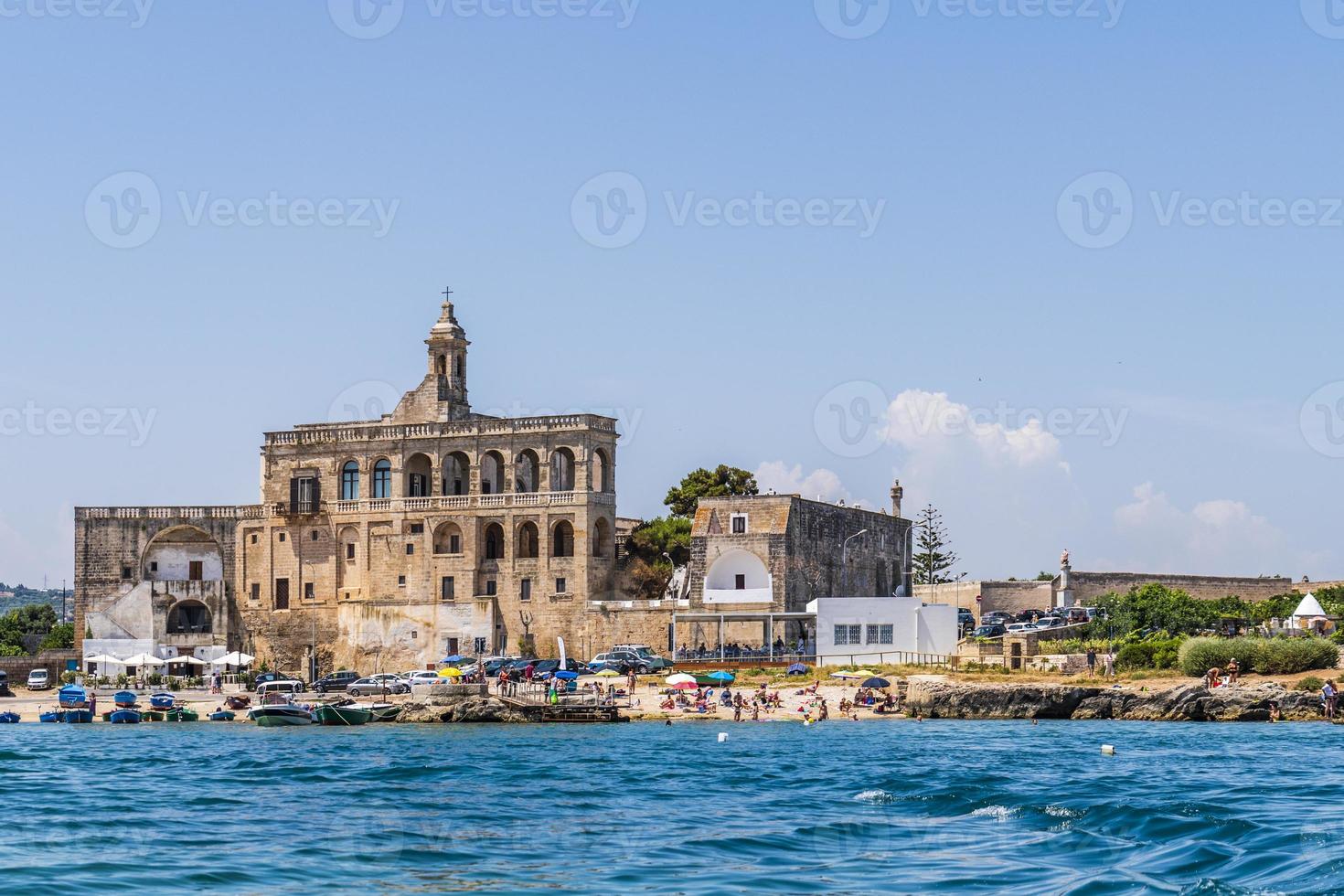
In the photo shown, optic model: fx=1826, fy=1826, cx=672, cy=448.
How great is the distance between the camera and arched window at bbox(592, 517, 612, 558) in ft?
261

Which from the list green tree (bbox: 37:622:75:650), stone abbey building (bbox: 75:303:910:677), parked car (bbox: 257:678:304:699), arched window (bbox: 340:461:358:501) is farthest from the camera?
→ green tree (bbox: 37:622:75:650)

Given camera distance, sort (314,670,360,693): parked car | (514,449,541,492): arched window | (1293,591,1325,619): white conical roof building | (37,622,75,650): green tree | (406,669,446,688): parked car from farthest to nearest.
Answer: (37,622,75,650): green tree → (514,449,541,492): arched window → (1293,591,1325,619): white conical roof building → (314,670,360,693): parked car → (406,669,446,688): parked car

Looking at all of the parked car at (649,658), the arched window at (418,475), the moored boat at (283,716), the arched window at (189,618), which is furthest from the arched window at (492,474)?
the moored boat at (283,716)

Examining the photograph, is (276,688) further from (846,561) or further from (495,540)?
(846,561)

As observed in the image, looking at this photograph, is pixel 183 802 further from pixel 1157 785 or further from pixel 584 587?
pixel 584 587

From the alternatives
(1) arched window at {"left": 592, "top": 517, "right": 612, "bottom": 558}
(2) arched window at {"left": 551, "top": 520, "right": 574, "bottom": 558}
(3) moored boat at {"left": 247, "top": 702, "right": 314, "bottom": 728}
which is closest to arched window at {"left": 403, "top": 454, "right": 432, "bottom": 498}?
(2) arched window at {"left": 551, "top": 520, "right": 574, "bottom": 558}

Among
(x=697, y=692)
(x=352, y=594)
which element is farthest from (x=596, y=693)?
(x=352, y=594)

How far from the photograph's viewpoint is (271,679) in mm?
76562

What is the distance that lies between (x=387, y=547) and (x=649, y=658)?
1446cm

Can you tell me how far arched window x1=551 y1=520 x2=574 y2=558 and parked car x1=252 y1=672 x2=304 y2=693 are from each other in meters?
12.2

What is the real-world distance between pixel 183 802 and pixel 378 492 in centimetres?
4084

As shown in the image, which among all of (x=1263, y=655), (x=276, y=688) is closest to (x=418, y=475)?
(x=276, y=688)

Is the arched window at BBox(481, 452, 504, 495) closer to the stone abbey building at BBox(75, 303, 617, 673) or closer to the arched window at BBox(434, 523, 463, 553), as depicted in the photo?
the stone abbey building at BBox(75, 303, 617, 673)

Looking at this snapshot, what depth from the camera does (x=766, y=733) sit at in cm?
5769
